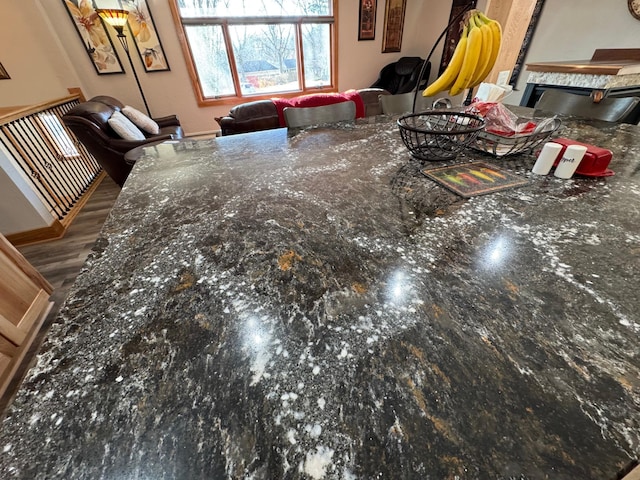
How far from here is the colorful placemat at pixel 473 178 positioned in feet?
2.47

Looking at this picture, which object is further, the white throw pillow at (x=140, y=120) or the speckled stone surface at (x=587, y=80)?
the white throw pillow at (x=140, y=120)

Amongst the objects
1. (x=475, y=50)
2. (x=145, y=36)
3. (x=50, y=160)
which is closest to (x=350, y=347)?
(x=475, y=50)

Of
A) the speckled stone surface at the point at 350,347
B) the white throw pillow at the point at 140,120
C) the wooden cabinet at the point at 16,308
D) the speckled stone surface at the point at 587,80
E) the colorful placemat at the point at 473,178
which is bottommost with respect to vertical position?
the wooden cabinet at the point at 16,308

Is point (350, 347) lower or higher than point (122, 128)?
higher

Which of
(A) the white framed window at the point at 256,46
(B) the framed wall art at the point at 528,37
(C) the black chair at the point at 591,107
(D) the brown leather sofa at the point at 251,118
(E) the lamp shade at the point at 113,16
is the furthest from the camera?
(A) the white framed window at the point at 256,46

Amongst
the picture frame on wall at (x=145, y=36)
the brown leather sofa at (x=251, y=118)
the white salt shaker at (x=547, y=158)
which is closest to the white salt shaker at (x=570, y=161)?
the white salt shaker at (x=547, y=158)

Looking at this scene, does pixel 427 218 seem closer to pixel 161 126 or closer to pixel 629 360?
pixel 629 360

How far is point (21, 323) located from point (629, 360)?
230 centimetres

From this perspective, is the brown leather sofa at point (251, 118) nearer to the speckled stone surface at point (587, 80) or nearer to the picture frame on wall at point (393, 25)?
the speckled stone surface at point (587, 80)

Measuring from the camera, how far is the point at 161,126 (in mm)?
3611

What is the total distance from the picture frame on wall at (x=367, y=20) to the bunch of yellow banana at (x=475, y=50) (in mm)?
4224

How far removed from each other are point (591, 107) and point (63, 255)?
362 centimetres

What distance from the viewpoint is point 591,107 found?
140cm

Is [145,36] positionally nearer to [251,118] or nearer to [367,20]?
[251,118]
